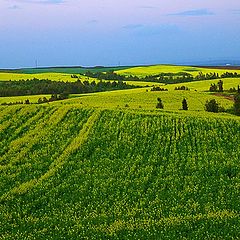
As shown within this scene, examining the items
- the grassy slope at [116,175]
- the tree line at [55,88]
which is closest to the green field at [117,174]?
the grassy slope at [116,175]

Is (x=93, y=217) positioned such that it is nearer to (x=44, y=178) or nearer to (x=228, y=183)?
(x=44, y=178)

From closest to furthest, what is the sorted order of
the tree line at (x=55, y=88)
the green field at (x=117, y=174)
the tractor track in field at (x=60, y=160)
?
the green field at (x=117, y=174) → the tractor track in field at (x=60, y=160) → the tree line at (x=55, y=88)

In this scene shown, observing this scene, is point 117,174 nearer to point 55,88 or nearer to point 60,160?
point 60,160

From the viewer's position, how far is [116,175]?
32719 millimetres

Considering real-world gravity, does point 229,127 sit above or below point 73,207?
above

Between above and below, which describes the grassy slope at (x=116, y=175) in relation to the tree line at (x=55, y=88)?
below

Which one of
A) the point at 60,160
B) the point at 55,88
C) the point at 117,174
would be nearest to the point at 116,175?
the point at 117,174

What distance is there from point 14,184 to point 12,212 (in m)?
4.14

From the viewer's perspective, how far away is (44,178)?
32.5 metres

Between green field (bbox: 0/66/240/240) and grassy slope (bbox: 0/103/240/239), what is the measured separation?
0.07 meters

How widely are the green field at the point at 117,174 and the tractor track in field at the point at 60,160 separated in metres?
0.07

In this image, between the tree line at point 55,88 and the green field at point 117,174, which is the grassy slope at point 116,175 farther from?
the tree line at point 55,88

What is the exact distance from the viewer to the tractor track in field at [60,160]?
30.4m

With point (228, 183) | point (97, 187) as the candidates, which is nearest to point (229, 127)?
point (228, 183)
